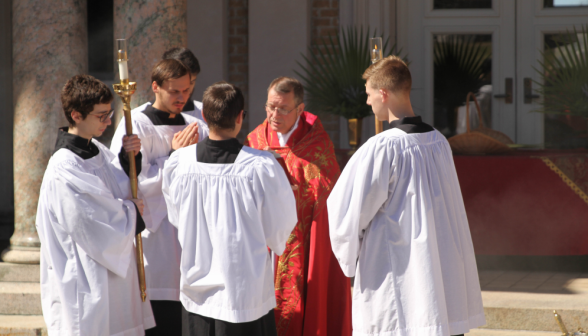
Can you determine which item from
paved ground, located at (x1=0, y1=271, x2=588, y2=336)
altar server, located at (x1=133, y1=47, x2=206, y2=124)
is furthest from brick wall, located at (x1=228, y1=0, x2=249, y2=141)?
paved ground, located at (x1=0, y1=271, x2=588, y2=336)

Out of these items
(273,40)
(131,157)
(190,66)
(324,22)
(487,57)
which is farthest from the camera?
(487,57)

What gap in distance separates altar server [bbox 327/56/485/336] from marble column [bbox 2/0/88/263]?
2.99 m

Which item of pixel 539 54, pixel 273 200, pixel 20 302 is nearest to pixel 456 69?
pixel 539 54

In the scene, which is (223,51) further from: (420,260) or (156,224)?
(420,260)

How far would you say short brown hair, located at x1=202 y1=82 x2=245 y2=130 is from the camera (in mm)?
2732

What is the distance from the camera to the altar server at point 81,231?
280 centimetres

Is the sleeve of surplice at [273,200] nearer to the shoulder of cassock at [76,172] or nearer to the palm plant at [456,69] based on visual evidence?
the shoulder of cassock at [76,172]

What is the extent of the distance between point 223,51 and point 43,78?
2.02 m

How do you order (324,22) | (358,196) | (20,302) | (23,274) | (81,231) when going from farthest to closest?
1. (324,22)
2. (23,274)
3. (20,302)
4. (81,231)
5. (358,196)

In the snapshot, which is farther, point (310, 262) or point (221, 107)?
point (310, 262)

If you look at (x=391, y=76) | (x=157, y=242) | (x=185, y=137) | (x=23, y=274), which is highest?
(x=391, y=76)

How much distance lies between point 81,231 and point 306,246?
1205 mm

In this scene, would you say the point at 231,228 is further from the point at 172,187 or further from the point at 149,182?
the point at 149,182

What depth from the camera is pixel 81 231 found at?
2809 mm
